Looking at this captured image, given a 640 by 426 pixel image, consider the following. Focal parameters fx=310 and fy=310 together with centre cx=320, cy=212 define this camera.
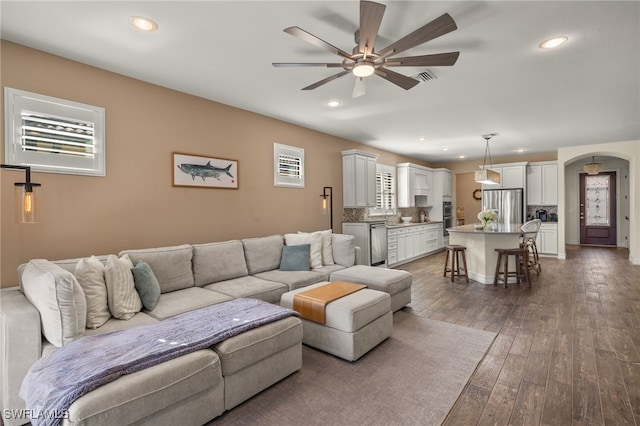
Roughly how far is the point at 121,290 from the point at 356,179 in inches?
177

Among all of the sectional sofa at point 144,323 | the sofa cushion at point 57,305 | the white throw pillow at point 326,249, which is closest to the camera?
the sectional sofa at point 144,323

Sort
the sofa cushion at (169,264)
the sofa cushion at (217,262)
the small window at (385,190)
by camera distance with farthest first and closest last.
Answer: the small window at (385,190) → the sofa cushion at (217,262) → the sofa cushion at (169,264)

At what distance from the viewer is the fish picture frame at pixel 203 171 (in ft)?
12.3

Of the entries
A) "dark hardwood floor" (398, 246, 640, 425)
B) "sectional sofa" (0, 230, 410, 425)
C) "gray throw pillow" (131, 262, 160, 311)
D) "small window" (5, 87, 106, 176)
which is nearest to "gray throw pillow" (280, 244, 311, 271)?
"sectional sofa" (0, 230, 410, 425)

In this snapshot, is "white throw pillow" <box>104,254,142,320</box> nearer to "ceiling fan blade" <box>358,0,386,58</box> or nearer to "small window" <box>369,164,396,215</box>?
"ceiling fan blade" <box>358,0,386,58</box>

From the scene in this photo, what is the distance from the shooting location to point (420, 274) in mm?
6043

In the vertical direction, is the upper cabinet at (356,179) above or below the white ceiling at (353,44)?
below

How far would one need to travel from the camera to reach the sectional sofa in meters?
1.66

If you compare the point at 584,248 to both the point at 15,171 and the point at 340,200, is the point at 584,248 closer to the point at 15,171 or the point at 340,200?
the point at 340,200

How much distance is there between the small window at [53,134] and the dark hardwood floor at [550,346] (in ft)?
12.4

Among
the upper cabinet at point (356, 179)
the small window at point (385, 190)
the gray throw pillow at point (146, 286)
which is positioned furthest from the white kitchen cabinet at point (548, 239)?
the gray throw pillow at point (146, 286)

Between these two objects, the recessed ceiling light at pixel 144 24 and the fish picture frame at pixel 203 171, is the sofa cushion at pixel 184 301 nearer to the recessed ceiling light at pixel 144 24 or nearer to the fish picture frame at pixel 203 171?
the fish picture frame at pixel 203 171

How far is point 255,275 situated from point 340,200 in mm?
2811

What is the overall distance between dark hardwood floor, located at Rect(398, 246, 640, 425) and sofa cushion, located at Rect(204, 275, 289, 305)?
1.72 metres
